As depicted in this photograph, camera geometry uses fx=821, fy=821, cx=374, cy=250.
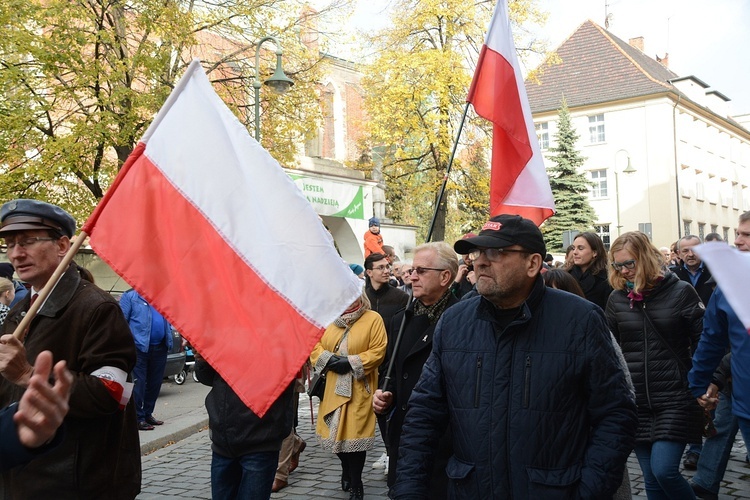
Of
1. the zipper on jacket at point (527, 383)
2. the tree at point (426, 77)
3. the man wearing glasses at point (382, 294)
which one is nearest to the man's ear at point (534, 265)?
the zipper on jacket at point (527, 383)

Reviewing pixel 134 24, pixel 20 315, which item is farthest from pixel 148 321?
pixel 134 24

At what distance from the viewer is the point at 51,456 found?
11.2 ft

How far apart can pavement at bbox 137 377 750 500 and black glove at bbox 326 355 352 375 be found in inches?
41.9

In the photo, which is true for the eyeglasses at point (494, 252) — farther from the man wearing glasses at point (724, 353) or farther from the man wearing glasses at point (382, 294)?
the man wearing glasses at point (382, 294)

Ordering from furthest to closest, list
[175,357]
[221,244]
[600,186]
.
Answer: [600,186]
[175,357]
[221,244]

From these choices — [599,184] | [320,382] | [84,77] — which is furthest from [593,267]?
[599,184]

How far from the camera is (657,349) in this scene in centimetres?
545

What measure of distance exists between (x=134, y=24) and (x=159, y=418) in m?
10.3

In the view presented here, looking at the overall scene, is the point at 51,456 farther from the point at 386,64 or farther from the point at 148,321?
the point at 386,64

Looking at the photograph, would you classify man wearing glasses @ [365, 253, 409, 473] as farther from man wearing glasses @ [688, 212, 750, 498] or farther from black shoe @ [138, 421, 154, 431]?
black shoe @ [138, 421, 154, 431]

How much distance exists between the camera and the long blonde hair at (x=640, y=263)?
5.54m

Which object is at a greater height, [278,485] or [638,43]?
[638,43]

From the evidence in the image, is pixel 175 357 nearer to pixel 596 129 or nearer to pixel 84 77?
pixel 84 77

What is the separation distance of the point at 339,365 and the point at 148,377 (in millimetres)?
4838
